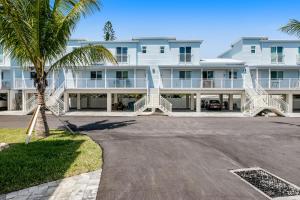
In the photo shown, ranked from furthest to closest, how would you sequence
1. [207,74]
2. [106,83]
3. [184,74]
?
[207,74] → [184,74] → [106,83]

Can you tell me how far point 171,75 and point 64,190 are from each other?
77.3ft

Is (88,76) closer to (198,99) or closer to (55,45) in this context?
(198,99)

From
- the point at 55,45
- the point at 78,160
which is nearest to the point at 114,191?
the point at 78,160

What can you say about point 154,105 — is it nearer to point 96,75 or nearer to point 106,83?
point 106,83

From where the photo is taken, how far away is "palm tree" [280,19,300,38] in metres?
17.1

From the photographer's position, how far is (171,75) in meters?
28.5

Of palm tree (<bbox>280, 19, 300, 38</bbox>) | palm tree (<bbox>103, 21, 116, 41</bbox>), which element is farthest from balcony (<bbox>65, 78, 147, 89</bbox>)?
palm tree (<bbox>103, 21, 116, 41</bbox>)

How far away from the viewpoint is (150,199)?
5.34 m

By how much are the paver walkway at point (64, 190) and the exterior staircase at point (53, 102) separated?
62.1 feet

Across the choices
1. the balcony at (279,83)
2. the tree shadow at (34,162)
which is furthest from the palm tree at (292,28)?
the tree shadow at (34,162)

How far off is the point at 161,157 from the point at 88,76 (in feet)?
74.4

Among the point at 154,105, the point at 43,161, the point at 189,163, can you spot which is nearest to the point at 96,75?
the point at 154,105

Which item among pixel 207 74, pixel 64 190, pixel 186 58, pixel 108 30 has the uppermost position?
pixel 108 30

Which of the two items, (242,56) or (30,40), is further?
(242,56)
